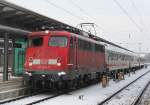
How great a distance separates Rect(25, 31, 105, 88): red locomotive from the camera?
1723 centimetres

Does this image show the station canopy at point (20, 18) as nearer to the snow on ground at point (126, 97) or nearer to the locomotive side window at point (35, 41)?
the locomotive side window at point (35, 41)

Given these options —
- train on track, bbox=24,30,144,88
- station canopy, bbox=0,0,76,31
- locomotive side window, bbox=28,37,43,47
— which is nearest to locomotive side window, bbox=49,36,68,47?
train on track, bbox=24,30,144,88

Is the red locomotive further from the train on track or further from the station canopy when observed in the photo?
the station canopy

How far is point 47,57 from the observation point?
692 inches

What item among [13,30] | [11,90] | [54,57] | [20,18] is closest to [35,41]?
[13,30]

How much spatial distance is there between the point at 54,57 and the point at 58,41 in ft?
2.91

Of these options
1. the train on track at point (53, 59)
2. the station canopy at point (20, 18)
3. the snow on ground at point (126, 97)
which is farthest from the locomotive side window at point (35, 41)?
the snow on ground at point (126, 97)

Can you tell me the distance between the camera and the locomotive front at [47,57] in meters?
17.2

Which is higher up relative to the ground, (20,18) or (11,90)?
(20,18)

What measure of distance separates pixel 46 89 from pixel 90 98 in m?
3.64

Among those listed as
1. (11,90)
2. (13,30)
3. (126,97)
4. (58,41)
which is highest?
(13,30)

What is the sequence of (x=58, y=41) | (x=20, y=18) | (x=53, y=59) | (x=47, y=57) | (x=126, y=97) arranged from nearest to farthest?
(x=53, y=59), (x=47, y=57), (x=126, y=97), (x=58, y=41), (x=20, y=18)

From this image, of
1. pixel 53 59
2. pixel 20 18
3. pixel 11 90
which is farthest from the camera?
pixel 20 18

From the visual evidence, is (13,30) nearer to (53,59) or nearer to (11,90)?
(53,59)
